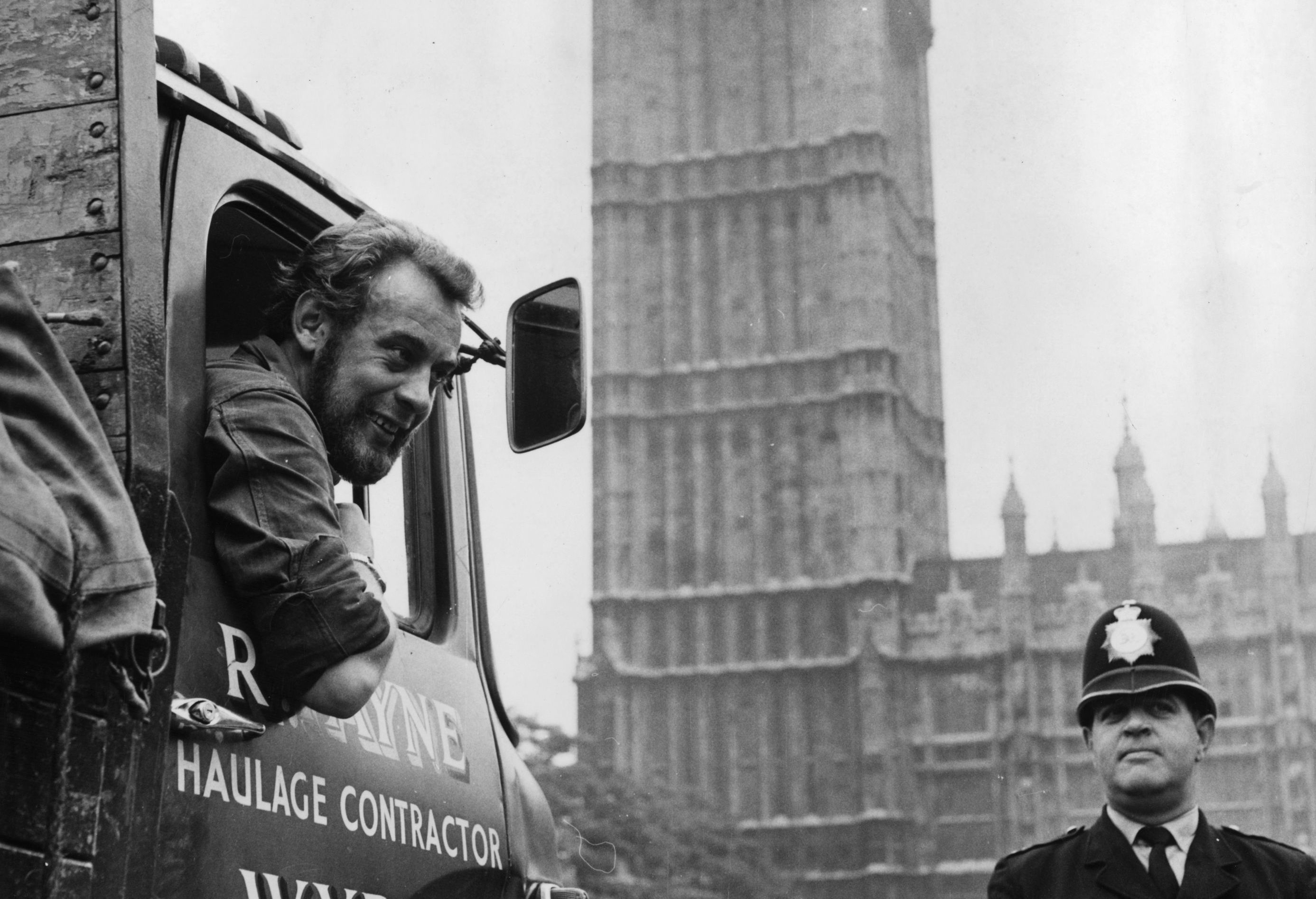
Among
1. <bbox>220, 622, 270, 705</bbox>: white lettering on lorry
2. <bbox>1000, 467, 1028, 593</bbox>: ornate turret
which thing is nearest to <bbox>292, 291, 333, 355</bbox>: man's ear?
<bbox>220, 622, 270, 705</bbox>: white lettering on lorry

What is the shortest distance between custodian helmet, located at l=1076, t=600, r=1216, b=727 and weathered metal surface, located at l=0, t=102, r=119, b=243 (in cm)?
151

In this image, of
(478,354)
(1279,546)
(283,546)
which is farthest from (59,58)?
(1279,546)

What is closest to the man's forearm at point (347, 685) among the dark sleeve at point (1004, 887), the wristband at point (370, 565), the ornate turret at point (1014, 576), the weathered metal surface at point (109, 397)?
the wristband at point (370, 565)

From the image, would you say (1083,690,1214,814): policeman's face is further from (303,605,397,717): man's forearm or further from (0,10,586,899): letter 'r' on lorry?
(303,605,397,717): man's forearm

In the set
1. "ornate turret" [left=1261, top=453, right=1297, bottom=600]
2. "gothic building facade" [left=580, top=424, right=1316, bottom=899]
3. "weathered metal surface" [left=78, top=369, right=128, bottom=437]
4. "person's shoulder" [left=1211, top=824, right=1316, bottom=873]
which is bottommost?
"person's shoulder" [left=1211, top=824, right=1316, bottom=873]

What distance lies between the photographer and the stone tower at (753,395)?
161 ft

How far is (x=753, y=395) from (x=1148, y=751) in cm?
4972

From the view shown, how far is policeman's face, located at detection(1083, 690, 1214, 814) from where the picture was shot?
8.45ft

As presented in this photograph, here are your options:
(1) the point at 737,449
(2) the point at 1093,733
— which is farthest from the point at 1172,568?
(2) the point at 1093,733

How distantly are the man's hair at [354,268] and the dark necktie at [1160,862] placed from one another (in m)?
1.16

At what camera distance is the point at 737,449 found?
52.2 metres

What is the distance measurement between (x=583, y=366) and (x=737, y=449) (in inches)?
1955

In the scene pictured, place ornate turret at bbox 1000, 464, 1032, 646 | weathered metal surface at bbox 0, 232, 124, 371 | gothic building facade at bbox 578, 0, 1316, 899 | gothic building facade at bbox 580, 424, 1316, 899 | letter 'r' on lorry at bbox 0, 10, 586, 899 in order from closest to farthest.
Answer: letter 'r' on lorry at bbox 0, 10, 586, 899
weathered metal surface at bbox 0, 232, 124, 371
gothic building facade at bbox 580, 424, 1316, 899
gothic building facade at bbox 578, 0, 1316, 899
ornate turret at bbox 1000, 464, 1032, 646

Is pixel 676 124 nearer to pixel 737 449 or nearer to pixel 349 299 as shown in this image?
pixel 737 449
